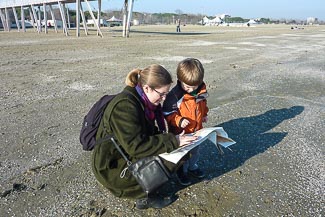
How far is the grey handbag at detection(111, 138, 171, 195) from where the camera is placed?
2.34 metres

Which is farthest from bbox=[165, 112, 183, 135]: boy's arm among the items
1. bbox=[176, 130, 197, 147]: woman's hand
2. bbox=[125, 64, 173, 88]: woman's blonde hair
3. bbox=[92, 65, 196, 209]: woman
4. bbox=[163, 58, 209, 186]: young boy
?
bbox=[125, 64, 173, 88]: woman's blonde hair

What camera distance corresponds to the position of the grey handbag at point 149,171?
2342 millimetres

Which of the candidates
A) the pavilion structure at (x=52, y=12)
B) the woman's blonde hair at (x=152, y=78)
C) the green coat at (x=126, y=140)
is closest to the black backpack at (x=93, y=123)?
the green coat at (x=126, y=140)

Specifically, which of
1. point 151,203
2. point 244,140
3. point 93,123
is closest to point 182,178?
point 151,203

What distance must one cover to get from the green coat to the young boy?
1.18 ft

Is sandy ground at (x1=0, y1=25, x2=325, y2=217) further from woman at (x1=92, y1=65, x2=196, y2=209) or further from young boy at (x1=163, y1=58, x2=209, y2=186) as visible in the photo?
young boy at (x1=163, y1=58, x2=209, y2=186)

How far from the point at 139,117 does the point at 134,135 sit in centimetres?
15

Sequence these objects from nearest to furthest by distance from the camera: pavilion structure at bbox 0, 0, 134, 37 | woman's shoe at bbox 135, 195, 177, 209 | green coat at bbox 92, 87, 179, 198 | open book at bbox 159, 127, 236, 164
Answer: green coat at bbox 92, 87, 179, 198
open book at bbox 159, 127, 236, 164
woman's shoe at bbox 135, 195, 177, 209
pavilion structure at bbox 0, 0, 134, 37

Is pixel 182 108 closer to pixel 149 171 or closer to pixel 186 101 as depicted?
pixel 186 101

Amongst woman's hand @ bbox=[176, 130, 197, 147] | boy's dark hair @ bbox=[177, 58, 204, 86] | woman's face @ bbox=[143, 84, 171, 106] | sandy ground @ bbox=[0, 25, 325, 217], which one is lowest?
sandy ground @ bbox=[0, 25, 325, 217]

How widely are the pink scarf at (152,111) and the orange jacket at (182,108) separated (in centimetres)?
11

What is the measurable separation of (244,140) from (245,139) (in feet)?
0.13

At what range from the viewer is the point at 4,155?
3.54 metres

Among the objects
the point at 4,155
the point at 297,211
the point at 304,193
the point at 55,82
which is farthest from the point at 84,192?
the point at 55,82
